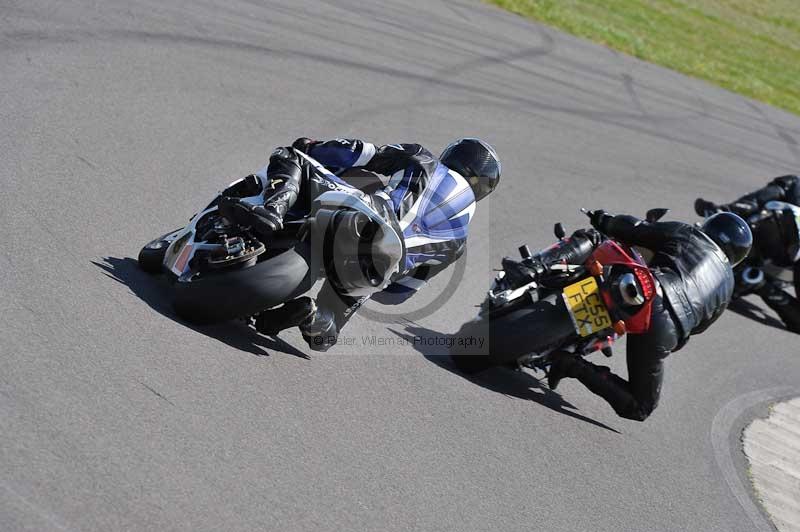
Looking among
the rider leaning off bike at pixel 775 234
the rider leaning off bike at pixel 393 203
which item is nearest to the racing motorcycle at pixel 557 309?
the rider leaning off bike at pixel 393 203

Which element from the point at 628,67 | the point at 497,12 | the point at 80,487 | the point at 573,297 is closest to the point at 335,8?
the point at 497,12

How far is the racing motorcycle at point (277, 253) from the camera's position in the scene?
4.99 metres

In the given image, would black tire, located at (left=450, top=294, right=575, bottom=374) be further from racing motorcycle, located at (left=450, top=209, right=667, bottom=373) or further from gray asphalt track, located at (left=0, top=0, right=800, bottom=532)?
gray asphalt track, located at (left=0, top=0, right=800, bottom=532)

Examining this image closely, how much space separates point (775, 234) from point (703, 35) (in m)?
14.2

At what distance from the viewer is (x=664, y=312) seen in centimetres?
585

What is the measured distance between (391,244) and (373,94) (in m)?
5.65

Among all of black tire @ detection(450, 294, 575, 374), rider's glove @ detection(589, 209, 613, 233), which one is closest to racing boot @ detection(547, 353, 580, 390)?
black tire @ detection(450, 294, 575, 374)

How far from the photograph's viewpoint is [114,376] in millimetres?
4293

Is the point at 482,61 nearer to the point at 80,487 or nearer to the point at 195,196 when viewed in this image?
the point at 195,196

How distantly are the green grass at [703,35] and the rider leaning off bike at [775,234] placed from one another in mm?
8437

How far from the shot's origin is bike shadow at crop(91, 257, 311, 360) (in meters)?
5.15

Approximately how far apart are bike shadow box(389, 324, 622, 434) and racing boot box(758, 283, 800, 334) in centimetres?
386

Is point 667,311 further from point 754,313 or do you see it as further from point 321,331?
point 754,313

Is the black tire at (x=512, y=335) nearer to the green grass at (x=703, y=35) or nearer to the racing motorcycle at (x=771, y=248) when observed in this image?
the racing motorcycle at (x=771, y=248)
